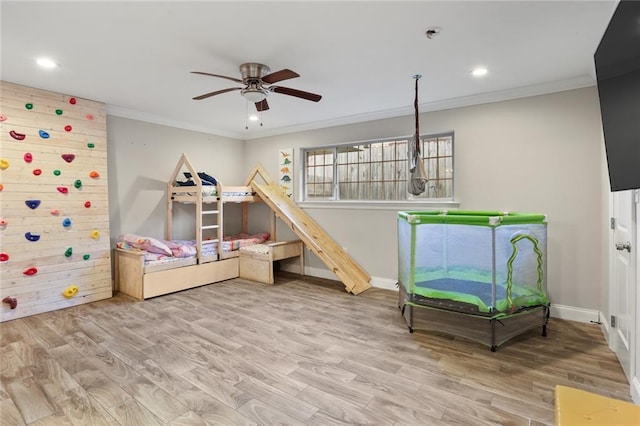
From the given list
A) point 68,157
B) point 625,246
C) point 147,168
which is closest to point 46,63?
point 68,157

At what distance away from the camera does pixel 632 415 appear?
110 centimetres

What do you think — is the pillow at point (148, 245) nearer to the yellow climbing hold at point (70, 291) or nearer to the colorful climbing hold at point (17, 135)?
the yellow climbing hold at point (70, 291)

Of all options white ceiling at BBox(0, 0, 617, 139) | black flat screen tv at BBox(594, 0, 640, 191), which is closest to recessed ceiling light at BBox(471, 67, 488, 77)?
white ceiling at BBox(0, 0, 617, 139)

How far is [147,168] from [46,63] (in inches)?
79.0

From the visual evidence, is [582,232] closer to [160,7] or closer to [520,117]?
[520,117]

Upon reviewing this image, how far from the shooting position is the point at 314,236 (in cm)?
484

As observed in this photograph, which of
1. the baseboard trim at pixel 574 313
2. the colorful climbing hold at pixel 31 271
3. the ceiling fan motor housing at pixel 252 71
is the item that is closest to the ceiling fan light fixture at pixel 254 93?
the ceiling fan motor housing at pixel 252 71

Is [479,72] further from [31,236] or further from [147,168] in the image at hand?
[31,236]

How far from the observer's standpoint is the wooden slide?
173 inches

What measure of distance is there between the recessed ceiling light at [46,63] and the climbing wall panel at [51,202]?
824 mm

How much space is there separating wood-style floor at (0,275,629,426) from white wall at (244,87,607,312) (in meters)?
0.62

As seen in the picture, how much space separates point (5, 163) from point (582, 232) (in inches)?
238

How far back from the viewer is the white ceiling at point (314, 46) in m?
2.09

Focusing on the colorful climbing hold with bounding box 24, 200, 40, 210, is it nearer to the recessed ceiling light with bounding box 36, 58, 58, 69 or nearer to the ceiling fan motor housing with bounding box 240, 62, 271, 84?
the recessed ceiling light with bounding box 36, 58, 58, 69
